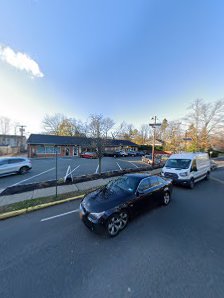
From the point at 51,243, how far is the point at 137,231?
8.06ft

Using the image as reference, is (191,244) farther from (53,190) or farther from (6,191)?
(6,191)

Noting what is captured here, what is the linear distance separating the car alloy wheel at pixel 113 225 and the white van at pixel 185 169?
5858mm

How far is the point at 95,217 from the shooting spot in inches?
144

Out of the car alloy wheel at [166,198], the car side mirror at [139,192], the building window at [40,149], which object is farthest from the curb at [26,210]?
the building window at [40,149]

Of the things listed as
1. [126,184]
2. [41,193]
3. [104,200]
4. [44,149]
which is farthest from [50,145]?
[104,200]

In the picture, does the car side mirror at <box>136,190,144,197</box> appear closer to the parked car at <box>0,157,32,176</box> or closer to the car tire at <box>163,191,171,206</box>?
the car tire at <box>163,191,171,206</box>

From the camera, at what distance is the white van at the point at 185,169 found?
8.14 m

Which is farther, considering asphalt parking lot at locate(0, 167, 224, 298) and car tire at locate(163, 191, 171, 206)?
car tire at locate(163, 191, 171, 206)

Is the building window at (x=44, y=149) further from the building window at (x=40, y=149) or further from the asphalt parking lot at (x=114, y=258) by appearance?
the asphalt parking lot at (x=114, y=258)

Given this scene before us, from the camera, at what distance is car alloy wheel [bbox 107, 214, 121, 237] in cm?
369

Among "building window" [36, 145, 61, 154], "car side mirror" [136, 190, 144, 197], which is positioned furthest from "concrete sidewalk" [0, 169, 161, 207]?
"building window" [36, 145, 61, 154]

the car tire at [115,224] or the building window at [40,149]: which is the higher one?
the building window at [40,149]

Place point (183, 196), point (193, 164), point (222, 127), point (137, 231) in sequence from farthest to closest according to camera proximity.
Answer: point (222, 127) < point (193, 164) < point (183, 196) < point (137, 231)

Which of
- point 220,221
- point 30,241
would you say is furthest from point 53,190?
point 220,221
